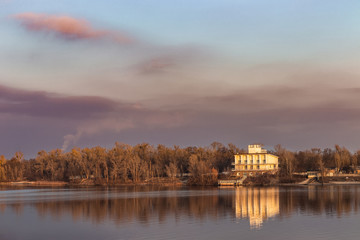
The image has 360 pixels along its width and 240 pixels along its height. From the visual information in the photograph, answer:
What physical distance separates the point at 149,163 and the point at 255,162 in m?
39.2

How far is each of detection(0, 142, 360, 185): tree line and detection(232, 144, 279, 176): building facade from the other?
3274mm

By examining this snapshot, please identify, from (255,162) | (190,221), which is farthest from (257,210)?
(255,162)

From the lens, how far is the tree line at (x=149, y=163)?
128 m

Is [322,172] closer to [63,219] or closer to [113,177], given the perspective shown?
[113,177]

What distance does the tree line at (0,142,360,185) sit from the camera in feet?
419

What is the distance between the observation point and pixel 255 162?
419 feet

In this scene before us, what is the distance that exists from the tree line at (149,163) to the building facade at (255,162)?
10.7ft

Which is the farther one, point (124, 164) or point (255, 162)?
point (124, 164)

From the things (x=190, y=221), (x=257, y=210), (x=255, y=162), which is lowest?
(x=257, y=210)

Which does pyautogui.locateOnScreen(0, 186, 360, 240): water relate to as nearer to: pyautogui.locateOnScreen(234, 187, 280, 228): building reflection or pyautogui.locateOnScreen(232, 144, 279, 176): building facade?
pyautogui.locateOnScreen(234, 187, 280, 228): building reflection

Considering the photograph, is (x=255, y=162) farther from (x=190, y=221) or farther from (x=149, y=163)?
(x=190, y=221)

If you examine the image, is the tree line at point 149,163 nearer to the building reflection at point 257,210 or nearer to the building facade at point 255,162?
the building facade at point 255,162

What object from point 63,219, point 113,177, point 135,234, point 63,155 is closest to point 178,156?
point 113,177

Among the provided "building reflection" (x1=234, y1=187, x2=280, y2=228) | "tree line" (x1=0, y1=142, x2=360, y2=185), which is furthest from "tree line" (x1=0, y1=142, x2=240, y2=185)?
"building reflection" (x1=234, y1=187, x2=280, y2=228)
